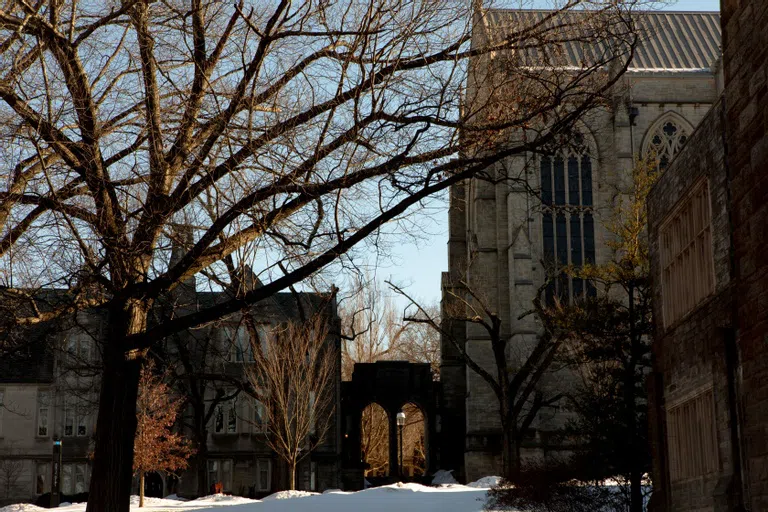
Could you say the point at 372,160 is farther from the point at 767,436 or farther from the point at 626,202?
the point at 626,202

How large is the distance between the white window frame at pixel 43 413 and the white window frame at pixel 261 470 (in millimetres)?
8286

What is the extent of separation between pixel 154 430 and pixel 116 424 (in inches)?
836

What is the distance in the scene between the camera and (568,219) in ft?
134

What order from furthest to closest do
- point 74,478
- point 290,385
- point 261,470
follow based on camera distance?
point 261,470 < point 74,478 < point 290,385

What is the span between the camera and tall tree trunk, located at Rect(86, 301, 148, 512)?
11.3 m

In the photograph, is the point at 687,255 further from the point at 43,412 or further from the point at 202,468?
the point at 43,412

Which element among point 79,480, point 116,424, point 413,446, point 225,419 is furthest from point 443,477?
point 116,424

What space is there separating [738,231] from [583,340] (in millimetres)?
14521

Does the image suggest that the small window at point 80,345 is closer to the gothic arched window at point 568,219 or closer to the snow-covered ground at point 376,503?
the snow-covered ground at point 376,503

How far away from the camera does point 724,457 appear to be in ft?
40.4

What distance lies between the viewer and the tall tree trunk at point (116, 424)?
444 inches

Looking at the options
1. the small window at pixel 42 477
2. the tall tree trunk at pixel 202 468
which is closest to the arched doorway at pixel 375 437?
the tall tree trunk at pixel 202 468

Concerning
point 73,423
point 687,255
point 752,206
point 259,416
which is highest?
point 687,255

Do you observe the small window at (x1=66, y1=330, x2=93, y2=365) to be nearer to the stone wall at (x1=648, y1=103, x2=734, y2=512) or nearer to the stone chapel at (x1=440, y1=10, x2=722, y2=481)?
the stone chapel at (x1=440, y1=10, x2=722, y2=481)
